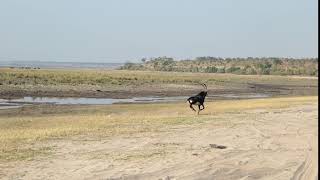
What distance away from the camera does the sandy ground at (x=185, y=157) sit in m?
9.87

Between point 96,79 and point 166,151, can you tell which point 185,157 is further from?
point 96,79

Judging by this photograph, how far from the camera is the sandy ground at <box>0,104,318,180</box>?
9867 mm

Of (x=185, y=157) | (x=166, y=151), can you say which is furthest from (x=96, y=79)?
(x=185, y=157)

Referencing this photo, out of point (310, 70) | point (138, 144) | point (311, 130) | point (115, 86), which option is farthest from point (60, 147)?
point (310, 70)

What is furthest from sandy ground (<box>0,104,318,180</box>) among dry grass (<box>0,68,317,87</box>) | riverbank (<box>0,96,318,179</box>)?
dry grass (<box>0,68,317,87</box>)

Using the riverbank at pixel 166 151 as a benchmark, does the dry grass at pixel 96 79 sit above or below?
below

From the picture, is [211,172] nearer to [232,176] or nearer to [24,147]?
[232,176]

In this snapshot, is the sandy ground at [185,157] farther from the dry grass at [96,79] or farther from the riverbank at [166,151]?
the dry grass at [96,79]

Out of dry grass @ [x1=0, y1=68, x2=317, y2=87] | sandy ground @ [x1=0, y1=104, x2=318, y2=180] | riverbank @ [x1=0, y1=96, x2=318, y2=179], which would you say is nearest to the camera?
sandy ground @ [x1=0, y1=104, x2=318, y2=180]

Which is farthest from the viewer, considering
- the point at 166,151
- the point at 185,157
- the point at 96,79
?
the point at 96,79

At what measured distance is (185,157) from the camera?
11.5 metres

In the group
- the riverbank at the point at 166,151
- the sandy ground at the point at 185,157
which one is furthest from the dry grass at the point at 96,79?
the sandy ground at the point at 185,157

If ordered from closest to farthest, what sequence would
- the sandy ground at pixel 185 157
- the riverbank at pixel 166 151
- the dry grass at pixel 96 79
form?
the sandy ground at pixel 185 157
the riverbank at pixel 166 151
the dry grass at pixel 96 79

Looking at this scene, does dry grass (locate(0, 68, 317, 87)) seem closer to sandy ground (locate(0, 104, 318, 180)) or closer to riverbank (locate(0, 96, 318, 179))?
riverbank (locate(0, 96, 318, 179))
